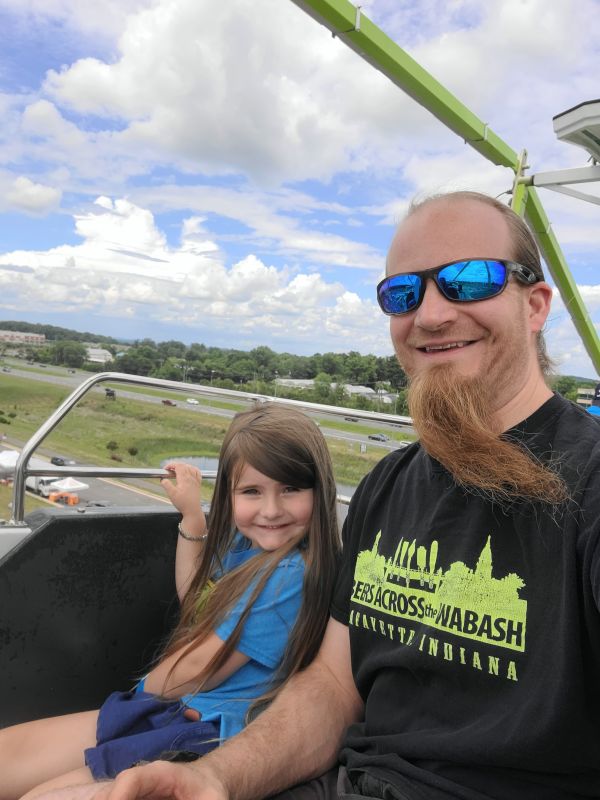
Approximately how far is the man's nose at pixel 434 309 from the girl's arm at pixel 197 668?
39.6 inches

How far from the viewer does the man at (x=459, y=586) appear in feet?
3.34

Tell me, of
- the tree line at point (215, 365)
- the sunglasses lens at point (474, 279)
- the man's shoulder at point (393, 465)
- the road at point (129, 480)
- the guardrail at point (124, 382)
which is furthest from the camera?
the tree line at point (215, 365)

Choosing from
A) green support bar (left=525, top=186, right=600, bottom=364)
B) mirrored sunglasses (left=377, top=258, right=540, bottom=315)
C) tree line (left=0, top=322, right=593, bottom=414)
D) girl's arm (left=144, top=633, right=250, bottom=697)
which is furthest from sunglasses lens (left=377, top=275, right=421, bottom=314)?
green support bar (left=525, top=186, right=600, bottom=364)

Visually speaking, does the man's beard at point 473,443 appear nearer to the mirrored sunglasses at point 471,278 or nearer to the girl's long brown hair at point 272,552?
the mirrored sunglasses at point 471,278

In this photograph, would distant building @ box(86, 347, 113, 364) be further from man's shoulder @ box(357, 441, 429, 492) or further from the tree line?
man's shoulder @ box(357, 441, 429, 492)

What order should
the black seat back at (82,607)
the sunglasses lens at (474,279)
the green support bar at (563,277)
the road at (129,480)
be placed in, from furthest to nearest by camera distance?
the green support bar at (563,277) < the road at (129,480) < the black seat back at (82,607) < the sunglasses lens at (474,279)

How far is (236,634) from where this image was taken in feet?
5.57

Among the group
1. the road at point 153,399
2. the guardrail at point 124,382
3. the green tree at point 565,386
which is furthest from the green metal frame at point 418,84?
the green tree at point 565,386

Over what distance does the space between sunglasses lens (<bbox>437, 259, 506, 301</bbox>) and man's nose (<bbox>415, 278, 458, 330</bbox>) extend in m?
0.02

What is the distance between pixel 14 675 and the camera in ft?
6.22

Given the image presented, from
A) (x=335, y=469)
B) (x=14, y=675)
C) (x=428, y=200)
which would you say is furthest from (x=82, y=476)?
(x=428, y=200)

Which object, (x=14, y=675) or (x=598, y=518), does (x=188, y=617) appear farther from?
(x=598, y=518)

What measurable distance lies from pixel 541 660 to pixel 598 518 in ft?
0.81

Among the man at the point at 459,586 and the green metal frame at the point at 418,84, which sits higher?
the green metal frame at the point at 418,84
